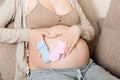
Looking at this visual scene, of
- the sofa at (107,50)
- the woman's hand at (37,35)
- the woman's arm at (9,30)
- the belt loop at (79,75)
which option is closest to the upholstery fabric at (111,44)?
the sofa at (107,50)

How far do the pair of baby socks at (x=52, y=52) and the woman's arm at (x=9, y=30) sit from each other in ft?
0.40

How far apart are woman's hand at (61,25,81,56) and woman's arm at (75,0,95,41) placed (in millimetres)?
58

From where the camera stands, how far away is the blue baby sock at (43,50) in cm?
132

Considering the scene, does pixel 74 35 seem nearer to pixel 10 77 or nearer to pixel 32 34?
pixel 32 34

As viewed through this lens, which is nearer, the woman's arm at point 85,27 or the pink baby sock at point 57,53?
the pink baby sock at point 57,53

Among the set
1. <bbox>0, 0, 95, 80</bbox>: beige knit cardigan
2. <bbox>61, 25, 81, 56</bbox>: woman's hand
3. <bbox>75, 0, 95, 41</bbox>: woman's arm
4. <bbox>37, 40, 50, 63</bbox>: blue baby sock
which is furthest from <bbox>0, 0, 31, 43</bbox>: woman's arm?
<bbox>75, 0, 95, 41</bbox>: woman's arm

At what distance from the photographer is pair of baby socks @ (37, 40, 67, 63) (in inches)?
51.6

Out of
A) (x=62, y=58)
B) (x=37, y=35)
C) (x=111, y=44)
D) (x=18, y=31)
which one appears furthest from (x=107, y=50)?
(x=18, y=31)

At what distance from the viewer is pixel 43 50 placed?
1.33m

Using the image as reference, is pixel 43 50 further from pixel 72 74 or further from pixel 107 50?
pixel 107 50

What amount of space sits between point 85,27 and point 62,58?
0.97 ft

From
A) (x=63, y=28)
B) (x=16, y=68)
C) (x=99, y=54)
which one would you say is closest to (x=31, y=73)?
(x=16, y=68)

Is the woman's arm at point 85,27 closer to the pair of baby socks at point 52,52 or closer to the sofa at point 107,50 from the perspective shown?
the sofa at point 107,50

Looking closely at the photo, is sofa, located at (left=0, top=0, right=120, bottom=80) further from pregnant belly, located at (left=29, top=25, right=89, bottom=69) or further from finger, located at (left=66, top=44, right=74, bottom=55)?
finger, located at (left=66, top=44, right=74, bottom=55)
